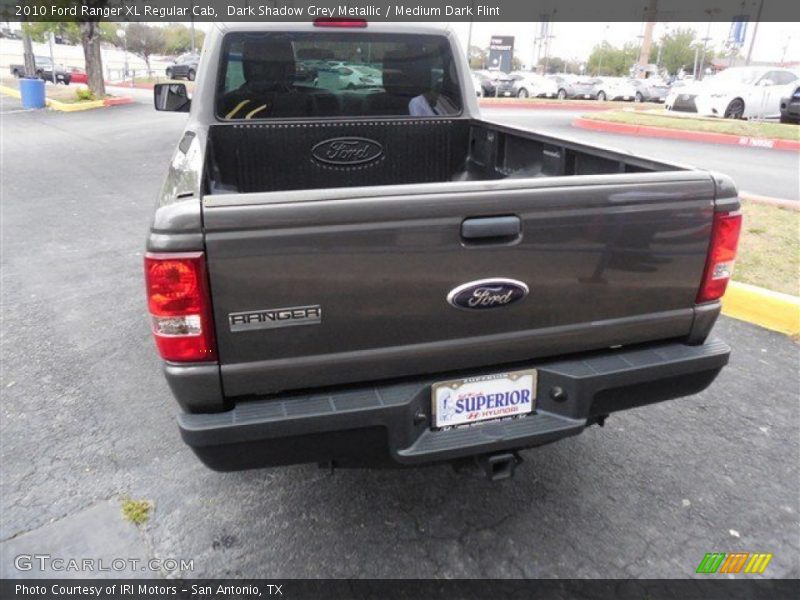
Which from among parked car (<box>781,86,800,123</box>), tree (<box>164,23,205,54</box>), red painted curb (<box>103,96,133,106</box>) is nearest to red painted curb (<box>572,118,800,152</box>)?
parked car (<box>781,86,800,123</box>)

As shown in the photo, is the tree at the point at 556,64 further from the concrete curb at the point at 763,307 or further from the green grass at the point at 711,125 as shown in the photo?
the concrete curb at the point at 763,307

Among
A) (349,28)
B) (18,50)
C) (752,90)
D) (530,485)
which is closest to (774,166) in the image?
(752,90)

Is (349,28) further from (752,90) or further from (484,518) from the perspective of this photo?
(752,90)

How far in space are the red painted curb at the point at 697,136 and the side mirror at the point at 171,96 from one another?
1280cm

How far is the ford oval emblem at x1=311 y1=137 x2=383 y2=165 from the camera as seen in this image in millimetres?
3979

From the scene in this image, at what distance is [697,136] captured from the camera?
14.3m

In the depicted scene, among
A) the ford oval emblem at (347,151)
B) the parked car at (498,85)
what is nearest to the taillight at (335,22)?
the ford oval emblem at (347,151)

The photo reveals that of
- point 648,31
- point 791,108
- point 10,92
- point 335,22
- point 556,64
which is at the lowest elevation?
point 10,92

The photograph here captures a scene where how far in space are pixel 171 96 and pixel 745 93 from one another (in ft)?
60.2

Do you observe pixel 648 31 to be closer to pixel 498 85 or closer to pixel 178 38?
pixel 498 85

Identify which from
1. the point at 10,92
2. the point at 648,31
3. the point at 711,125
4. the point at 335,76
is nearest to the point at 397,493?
the point at 335,76

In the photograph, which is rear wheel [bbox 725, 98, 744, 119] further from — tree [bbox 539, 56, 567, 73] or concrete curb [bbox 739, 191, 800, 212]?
tree [bbox 539, 56, 567, 73]

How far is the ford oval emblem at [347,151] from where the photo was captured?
398 cm

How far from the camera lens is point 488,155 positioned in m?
3.96
